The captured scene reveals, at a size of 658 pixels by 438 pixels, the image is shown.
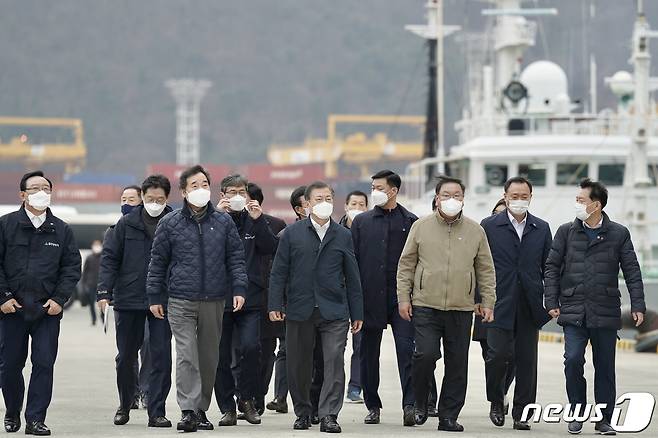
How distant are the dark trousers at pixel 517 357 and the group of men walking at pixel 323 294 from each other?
10mm

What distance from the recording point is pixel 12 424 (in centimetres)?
1226

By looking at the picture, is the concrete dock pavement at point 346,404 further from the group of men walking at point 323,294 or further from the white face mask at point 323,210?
the white face mask at point 323,210

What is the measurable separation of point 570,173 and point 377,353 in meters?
22.8

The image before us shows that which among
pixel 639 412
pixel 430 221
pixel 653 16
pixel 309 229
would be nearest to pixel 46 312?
pixel 309 229

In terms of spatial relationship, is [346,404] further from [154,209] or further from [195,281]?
[195,281]

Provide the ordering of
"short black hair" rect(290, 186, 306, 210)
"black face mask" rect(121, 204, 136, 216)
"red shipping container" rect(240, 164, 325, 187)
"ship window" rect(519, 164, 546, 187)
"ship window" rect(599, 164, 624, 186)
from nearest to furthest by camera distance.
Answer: "black face mask" rect(121, 204, 136, 216) → "short black hair" rect(290, 186, 306, 210) → "ship window" rect(599, 164, 624, 186) → "ship window" rect(519, 164, 546, 187) → "red shipping container" rect(240, 164, 325, 187)

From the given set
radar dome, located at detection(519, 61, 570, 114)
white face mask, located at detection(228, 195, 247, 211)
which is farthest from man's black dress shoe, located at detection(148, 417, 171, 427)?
radar dome, located at detection(519, 61, 570, 114)

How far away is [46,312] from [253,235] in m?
2.00

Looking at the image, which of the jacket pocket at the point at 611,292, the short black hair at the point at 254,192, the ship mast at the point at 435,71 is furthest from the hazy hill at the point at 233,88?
the jacket pocket at the point at 611,292

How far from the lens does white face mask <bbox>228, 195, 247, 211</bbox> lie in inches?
518

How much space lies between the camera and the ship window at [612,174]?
35.7 m

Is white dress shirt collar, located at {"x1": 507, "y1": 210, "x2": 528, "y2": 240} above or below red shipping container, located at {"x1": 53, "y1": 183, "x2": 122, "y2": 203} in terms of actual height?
below

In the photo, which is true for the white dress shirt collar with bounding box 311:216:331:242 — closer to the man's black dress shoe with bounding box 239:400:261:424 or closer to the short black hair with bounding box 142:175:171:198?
the short black hair with bounding box 142:175:171:198

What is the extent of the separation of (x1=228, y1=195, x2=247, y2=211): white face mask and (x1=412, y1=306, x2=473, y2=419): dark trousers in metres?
1.64
